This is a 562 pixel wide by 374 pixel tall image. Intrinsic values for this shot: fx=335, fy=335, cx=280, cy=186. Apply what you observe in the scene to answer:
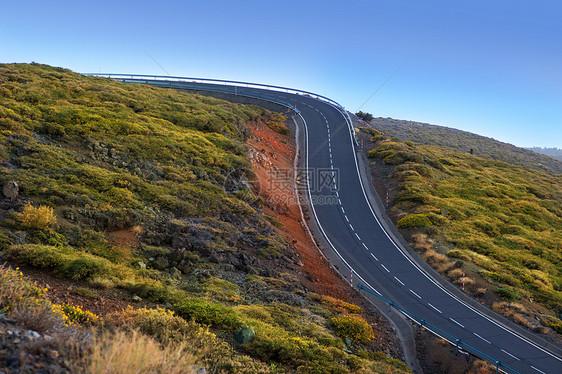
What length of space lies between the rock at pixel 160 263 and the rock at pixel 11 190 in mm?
5807

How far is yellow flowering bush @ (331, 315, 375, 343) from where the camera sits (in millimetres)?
13297

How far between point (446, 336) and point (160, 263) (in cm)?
1393

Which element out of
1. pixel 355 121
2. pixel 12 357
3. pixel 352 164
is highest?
pixel 355 121

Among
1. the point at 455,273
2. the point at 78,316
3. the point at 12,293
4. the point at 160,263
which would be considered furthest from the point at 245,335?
the point at 455,273

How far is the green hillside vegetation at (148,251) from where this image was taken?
650cm

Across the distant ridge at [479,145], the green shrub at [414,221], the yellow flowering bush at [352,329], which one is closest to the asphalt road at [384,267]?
the green shrub at [414,221]

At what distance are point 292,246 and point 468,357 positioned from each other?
435 inches

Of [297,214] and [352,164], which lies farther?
[352,164]

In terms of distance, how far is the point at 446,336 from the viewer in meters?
16.4

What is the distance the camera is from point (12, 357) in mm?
4238

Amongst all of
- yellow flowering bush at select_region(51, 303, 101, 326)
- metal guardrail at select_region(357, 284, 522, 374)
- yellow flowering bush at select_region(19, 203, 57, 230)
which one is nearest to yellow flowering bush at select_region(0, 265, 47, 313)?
yellow flowering bush at select_region(51, 303, 101, 326)

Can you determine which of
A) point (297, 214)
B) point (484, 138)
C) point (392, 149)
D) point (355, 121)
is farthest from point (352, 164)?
point (484, 138)

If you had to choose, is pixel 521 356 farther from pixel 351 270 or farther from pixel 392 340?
pixel 351 270

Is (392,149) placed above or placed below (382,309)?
above
